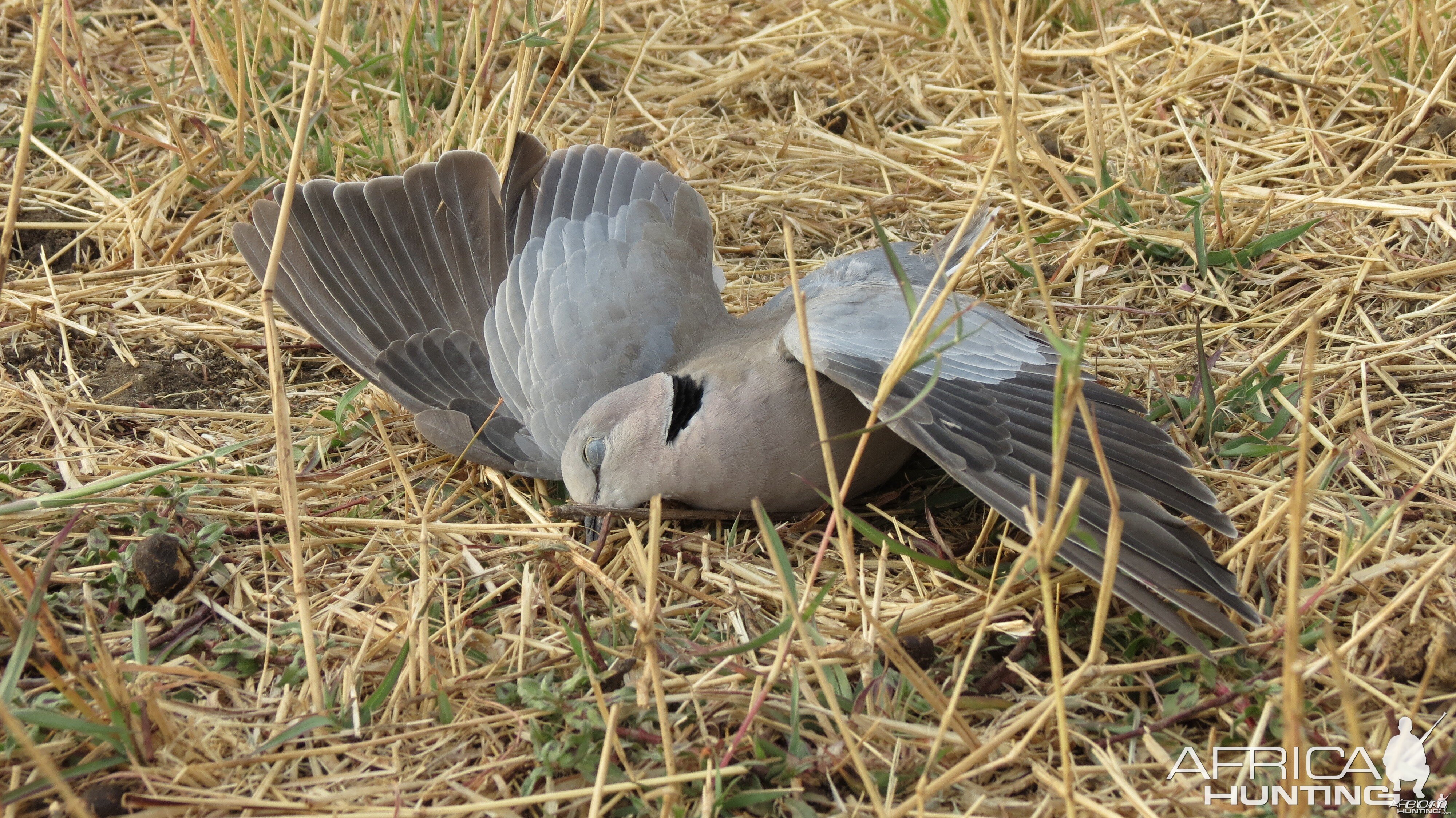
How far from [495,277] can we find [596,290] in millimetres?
416

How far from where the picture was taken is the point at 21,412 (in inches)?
120

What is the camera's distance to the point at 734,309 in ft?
11.5

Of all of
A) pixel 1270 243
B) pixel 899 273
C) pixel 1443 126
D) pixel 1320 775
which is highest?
pixel 899 273

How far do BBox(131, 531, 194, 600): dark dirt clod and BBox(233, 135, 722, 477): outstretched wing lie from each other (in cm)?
69

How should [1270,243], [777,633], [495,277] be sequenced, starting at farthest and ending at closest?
1. [495,277]
2. [1270,243]
3. [777,633]

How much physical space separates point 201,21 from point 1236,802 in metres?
3.56

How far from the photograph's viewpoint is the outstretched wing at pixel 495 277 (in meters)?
2.98

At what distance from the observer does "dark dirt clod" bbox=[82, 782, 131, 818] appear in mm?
1875

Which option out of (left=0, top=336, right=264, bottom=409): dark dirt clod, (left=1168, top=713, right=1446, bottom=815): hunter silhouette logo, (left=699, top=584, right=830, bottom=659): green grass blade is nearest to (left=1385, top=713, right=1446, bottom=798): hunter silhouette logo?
(left=1168, top=713, right=1446, bottom=815): hunter silhouette logo

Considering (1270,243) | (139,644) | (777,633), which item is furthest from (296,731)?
(1270,243)

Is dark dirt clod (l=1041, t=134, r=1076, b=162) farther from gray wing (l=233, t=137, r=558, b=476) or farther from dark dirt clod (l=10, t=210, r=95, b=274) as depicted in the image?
dark dirt clod (l=10, t=210, r=95, b=274)

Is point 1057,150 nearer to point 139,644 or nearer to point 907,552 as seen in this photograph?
point 907,552

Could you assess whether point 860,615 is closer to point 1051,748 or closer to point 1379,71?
point 1051,748

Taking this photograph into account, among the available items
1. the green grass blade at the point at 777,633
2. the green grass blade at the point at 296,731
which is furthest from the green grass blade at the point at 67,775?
the green grass blade at the point at 777,633
